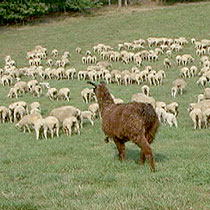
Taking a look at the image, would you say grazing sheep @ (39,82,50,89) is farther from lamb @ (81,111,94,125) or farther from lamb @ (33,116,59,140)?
lamb @ (33,116,59,140)

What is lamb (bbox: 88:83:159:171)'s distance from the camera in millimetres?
7773

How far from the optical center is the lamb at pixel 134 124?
7.77 m

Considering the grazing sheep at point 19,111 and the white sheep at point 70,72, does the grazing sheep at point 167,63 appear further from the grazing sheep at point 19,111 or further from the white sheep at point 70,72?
the grazing sheep at point 19,111

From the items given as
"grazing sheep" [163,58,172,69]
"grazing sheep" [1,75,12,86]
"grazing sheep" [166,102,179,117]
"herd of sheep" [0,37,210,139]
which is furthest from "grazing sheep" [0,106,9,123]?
"grazing sheep" [163,58,172,69]

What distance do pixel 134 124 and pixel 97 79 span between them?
630 inches

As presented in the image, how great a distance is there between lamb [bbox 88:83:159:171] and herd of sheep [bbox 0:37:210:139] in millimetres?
4841

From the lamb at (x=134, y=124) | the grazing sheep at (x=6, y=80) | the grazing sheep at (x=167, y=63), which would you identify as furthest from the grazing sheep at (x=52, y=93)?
the lamb at (x=134, y=124)

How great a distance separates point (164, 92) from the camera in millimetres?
19938

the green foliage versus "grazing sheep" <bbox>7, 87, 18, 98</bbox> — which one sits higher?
the green foliage

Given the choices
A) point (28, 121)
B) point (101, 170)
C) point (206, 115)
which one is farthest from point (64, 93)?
point (101, 170)

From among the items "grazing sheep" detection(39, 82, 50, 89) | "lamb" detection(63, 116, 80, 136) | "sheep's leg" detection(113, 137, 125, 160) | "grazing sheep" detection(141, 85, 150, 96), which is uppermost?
"sheep's leg" detection(113, 137, 125, 160)

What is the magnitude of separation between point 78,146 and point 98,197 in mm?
5061

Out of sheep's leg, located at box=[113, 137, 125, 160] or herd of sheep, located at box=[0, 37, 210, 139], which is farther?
herd of sheep, located at box=[0, 37, 210, 139]

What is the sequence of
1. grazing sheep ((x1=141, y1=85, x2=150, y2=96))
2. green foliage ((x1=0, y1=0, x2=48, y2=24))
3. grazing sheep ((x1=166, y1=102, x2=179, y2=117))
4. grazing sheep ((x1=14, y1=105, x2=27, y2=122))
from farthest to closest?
1. green foliage ((x1=0, y1=0, x2=48, y2=24))
2. grazing sheep ((x1=141, y1=85, x2=150, y2=96))
3. grazing sheep ((x1=14, y1=105, x2=27, y2=122))
4. grazing sheep ((x1=166, y1=102, x2=179, y2=117))
